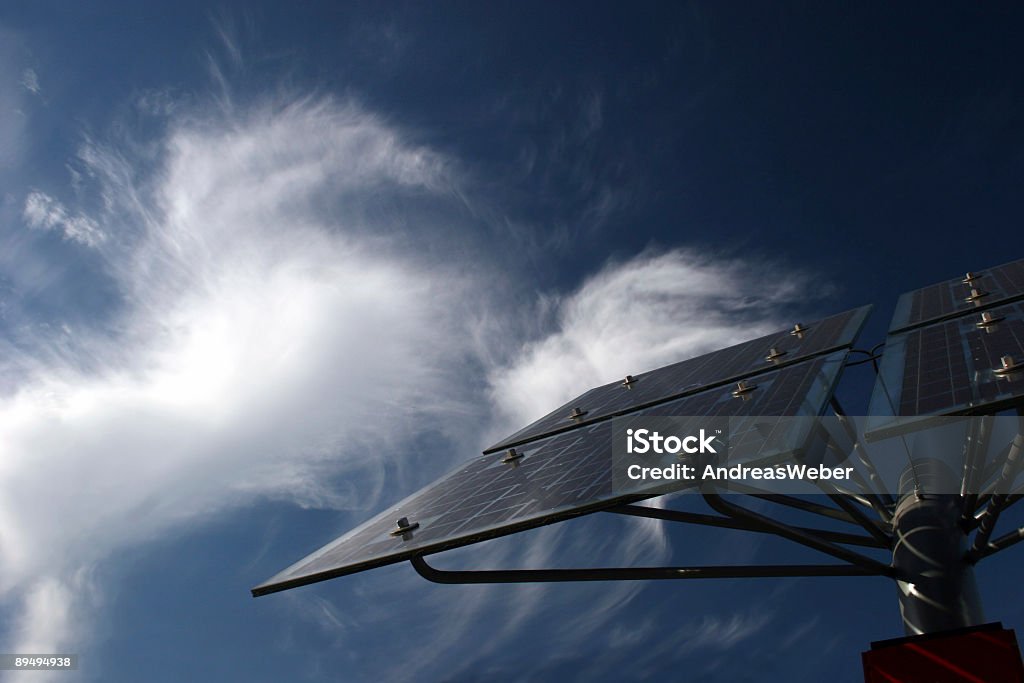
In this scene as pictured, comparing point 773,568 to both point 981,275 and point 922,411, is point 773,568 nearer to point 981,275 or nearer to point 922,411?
point 922,411

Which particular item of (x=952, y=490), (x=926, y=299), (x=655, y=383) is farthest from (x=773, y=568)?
(x=926, y=299)

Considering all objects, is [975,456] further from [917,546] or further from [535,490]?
[535,490]

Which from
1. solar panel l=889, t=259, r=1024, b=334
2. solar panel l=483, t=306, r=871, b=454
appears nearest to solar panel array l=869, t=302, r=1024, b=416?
solar panel l=889, t=259, r=1024, b=334

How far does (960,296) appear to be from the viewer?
20125mm

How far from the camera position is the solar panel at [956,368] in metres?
9.83

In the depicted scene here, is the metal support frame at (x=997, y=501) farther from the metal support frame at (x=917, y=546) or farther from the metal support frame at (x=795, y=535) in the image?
the metal support frame at (x=795, y=535)

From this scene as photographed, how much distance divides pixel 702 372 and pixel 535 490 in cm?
1051

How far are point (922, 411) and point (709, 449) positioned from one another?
3.08m

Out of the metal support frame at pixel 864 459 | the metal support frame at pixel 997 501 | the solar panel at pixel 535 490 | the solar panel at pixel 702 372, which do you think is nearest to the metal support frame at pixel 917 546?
the metal support frame at pixel 997 501

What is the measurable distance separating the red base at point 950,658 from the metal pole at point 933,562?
11.2 feet

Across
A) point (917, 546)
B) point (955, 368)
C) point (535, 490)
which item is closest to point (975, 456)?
point (917, 546)

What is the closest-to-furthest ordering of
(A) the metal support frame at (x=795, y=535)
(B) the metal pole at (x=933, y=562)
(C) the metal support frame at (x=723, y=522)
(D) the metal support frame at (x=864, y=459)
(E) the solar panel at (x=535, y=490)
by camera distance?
(A) the metal support frame at (x=795, y=535)
(E) the solar panel at (x=535, y=490)
(C) the metal support frame at (x=723, y=522)
(B) the metal pole at (x=933, y=562)
(D) the metal support frame at (x=864, y=459)

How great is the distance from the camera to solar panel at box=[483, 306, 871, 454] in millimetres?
18984

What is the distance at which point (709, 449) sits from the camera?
11.0m
